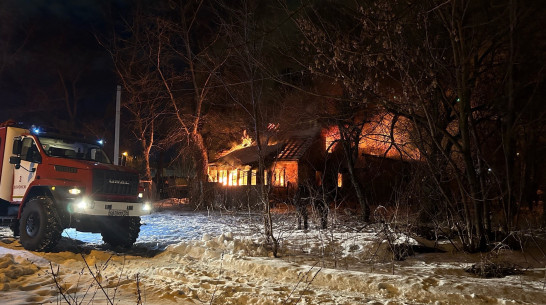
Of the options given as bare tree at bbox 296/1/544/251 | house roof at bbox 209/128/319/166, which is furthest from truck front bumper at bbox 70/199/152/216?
house roof at bbox 209/128/319/166

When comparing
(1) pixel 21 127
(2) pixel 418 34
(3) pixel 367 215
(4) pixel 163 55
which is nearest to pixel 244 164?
(4) pixel 163 55

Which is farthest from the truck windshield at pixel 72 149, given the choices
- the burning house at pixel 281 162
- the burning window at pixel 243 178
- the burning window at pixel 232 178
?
the burning window at pixel 232 178

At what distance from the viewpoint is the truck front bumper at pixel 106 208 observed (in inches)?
384

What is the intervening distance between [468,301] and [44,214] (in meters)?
8.82

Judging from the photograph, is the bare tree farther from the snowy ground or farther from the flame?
the flame

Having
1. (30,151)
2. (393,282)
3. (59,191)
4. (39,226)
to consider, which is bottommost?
(393,282)

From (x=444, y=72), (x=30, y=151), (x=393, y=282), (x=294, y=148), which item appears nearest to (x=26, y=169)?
(x=30, y=151)

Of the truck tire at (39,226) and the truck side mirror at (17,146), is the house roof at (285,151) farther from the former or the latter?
the truck tire at (39,226)

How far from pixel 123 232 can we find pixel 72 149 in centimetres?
267

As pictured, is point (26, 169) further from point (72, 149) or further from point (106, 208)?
point (106, 208)

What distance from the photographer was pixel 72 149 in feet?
36.8

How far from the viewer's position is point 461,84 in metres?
8.08

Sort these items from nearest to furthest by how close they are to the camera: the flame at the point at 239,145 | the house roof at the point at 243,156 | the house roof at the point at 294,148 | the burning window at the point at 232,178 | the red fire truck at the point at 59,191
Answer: the red fire truck at the point at 59,191
the house roof at the point at 294,148
the house roof at the point at 243,156
the burning window at the point at 232,178
the flame at the point at 239,145

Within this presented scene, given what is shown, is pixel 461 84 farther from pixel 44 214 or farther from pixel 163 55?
pixel 163 55
